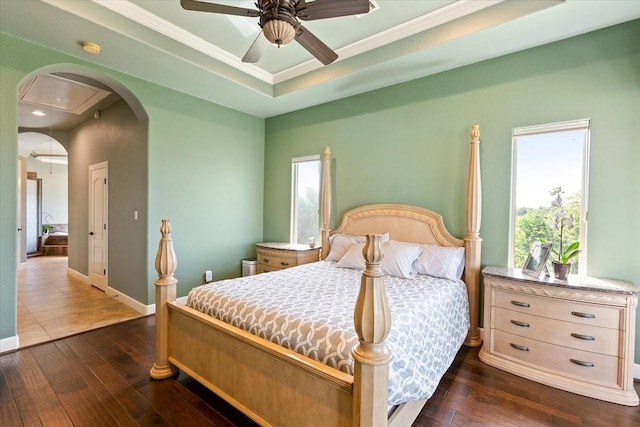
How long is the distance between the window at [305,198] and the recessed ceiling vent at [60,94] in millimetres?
2919

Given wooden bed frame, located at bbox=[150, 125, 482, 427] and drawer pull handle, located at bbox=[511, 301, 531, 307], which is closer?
wooden bed frame, located at bbox=[150, 125, 482, 427]

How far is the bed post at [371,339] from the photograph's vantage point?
4.02 feet

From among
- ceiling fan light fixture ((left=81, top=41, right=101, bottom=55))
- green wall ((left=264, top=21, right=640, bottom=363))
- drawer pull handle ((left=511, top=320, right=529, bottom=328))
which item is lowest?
drawer pull handle ((left=511, top=320, right=529, bottom=328))

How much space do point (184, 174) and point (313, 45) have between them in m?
2.70

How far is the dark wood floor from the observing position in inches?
74.4

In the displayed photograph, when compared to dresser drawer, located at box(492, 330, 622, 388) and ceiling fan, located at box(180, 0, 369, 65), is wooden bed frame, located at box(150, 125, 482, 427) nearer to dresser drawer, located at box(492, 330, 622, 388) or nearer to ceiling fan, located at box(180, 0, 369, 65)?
dresser drawer, located at box(492, 330, 622, 388)

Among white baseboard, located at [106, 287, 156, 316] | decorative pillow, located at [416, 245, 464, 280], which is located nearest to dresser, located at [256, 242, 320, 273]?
white baseboard, located at [106, 287, 156, 316]

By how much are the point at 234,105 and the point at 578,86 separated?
4110 millimetres

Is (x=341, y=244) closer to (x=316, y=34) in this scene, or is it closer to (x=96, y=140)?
(x=316, y=34)

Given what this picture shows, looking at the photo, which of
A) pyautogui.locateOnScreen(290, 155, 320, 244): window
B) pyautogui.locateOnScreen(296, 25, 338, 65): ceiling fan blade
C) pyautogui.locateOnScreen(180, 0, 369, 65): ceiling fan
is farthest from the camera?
pyautogui.locateOnScreen(290, 155, 320, 244): window

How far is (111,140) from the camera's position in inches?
177

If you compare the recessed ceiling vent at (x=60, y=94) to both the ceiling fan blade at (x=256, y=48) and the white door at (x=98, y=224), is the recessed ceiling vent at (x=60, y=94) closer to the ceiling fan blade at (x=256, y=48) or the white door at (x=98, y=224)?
the white door at (x=98, y=224)

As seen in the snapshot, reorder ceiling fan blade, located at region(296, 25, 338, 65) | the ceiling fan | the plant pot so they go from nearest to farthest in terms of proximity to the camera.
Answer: the ceiling fan
ceiling fan blade, located at region(296, 25, 338, 65)
the plant pot

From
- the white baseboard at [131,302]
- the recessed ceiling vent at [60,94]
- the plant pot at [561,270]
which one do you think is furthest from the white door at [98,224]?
the plant pot at [561,270]
